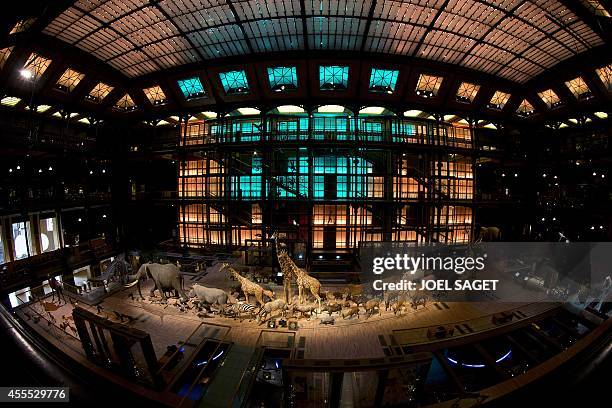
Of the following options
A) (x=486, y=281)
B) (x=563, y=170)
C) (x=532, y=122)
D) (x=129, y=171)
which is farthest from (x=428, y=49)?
(x=129, y=171)

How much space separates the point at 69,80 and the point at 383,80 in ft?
97.4

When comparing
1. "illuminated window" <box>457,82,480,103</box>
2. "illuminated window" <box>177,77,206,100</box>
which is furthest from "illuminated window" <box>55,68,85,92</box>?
"illuminated window" <box>457,82,480,103</box>

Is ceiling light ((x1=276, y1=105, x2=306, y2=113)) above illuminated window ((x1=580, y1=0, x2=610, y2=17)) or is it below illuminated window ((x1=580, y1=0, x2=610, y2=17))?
below

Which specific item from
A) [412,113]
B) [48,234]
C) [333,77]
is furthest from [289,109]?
[48,234]

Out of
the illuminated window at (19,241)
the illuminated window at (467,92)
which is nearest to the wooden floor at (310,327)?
the illuminated window at (19,241)

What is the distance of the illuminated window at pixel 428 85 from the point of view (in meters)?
24.6

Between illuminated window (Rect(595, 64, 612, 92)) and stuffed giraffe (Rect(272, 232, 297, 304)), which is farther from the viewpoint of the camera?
illuminated window (Rect(595, 64, 612, 92))

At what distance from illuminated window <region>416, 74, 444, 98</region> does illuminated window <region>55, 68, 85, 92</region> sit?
32.3 m

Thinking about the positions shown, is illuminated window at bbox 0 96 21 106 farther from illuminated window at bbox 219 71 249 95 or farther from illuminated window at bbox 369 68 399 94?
illuminated window at bbox 369 68 399 94

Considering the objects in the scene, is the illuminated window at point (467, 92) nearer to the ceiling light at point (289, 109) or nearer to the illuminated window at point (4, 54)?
the ceiling light at point (289, 109)

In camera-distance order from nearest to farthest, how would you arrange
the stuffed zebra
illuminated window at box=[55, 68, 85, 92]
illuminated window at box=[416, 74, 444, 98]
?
the stuffed zebra, illuminated window at box=[55, 68, 85, 92], illuminated window at box=[416, 74, 444, 98]

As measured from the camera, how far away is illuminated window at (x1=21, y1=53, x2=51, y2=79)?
21.0 metres

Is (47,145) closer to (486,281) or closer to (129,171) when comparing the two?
(129,171)

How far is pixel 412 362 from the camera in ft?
20.0
